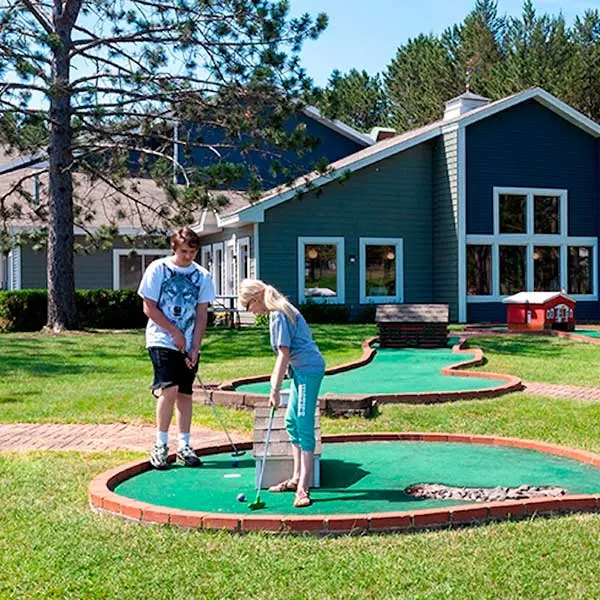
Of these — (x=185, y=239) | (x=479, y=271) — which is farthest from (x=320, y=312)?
(x=185, y=239)

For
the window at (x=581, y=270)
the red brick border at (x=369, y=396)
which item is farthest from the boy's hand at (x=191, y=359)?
the window at (x=581, y=270)

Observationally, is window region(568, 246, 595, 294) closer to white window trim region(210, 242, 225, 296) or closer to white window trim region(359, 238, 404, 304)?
white window trim region(359, 238, 404, 304)

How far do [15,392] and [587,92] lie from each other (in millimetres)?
36565

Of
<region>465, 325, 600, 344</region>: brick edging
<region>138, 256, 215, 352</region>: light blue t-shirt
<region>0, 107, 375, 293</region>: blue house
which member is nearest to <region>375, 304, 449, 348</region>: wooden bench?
<region>465, 325, 600, 344</region>: brick edging

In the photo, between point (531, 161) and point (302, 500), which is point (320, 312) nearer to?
point (531, 161)

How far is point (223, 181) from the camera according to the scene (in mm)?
16234

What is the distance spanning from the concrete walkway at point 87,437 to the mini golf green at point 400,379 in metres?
1.80

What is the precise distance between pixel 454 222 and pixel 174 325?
16.5 m

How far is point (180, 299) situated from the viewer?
20.4 feet

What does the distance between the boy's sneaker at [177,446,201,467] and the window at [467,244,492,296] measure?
54.5ft

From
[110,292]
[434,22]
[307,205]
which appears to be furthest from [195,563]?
[434,22]

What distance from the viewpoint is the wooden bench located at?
1488cm

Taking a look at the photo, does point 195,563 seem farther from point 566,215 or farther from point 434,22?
point 434,22

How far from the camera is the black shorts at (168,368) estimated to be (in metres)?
6.20
